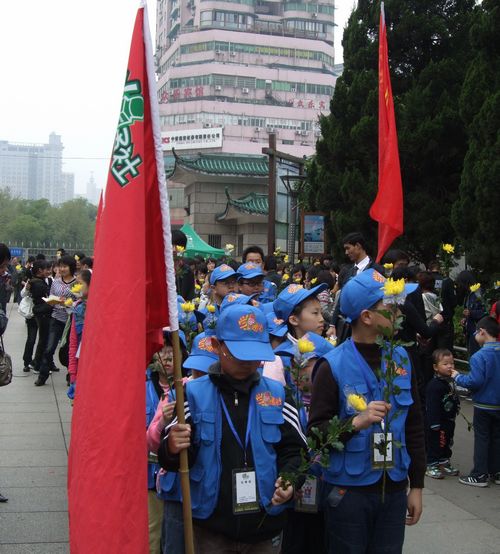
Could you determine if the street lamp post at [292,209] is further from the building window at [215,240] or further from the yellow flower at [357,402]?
the building window at [215,240]

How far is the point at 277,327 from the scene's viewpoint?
15.4 ft

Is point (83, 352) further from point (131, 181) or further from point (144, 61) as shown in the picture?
point (144, 61)

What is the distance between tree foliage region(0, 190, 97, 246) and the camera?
88938 millimetres

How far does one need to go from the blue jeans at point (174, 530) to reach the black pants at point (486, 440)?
13.6 feet

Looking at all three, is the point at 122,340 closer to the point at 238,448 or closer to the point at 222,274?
the point at 238,448

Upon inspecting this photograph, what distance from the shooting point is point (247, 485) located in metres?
3.06

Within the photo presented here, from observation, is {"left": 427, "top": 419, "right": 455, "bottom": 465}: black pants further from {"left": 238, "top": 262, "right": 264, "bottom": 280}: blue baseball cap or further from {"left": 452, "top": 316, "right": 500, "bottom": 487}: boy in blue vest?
{"left": 238, "top": 262, "right": 264, "bottom": 280}: blue baseball cap

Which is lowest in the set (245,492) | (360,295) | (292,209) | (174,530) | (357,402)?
(174,530)

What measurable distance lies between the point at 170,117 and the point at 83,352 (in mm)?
79594

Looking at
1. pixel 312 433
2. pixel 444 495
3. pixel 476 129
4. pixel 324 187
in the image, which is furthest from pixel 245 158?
pixel 312 433

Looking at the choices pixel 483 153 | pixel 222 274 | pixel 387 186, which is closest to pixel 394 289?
pixel 222 274

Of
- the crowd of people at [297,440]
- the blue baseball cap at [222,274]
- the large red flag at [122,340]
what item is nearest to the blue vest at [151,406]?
the crowd of people at [297,440]

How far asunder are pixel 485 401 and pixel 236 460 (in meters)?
4.20

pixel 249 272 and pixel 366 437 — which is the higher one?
pixel 249 272
